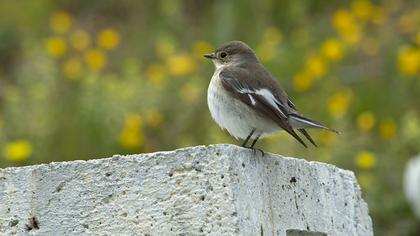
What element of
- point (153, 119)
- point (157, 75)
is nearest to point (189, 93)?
point (157, 75)

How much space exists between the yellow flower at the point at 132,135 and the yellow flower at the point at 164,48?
1594 mm

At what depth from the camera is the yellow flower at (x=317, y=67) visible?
32.5ft

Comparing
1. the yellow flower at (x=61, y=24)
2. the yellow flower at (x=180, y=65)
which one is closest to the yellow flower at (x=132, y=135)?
the yellow flower at (x=180, y=65)

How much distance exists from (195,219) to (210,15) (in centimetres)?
901

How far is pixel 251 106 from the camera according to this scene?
4.88 meters

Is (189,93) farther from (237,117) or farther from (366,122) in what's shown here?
(237,117)

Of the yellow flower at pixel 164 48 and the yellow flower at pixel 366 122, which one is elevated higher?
the yellow flower at pixel 164 48

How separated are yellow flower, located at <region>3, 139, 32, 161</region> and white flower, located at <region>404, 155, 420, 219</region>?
3.09 metres

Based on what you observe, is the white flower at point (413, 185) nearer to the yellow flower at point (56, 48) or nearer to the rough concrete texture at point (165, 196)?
the yellow flower at point (56, 48)

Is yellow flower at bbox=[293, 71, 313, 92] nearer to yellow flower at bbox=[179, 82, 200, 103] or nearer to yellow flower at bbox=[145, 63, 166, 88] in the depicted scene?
yellow flower at bbox=[179, 82, 200, 103]

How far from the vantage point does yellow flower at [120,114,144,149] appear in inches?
352

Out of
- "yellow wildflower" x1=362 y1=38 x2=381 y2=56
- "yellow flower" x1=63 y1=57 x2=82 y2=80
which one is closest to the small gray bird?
"yellow flower" x1=63 y1=57 x2=82 y2=80

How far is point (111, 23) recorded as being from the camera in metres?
13.2

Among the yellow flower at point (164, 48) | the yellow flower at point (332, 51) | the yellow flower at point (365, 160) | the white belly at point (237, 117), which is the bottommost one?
the white belly at point (237, 117)
